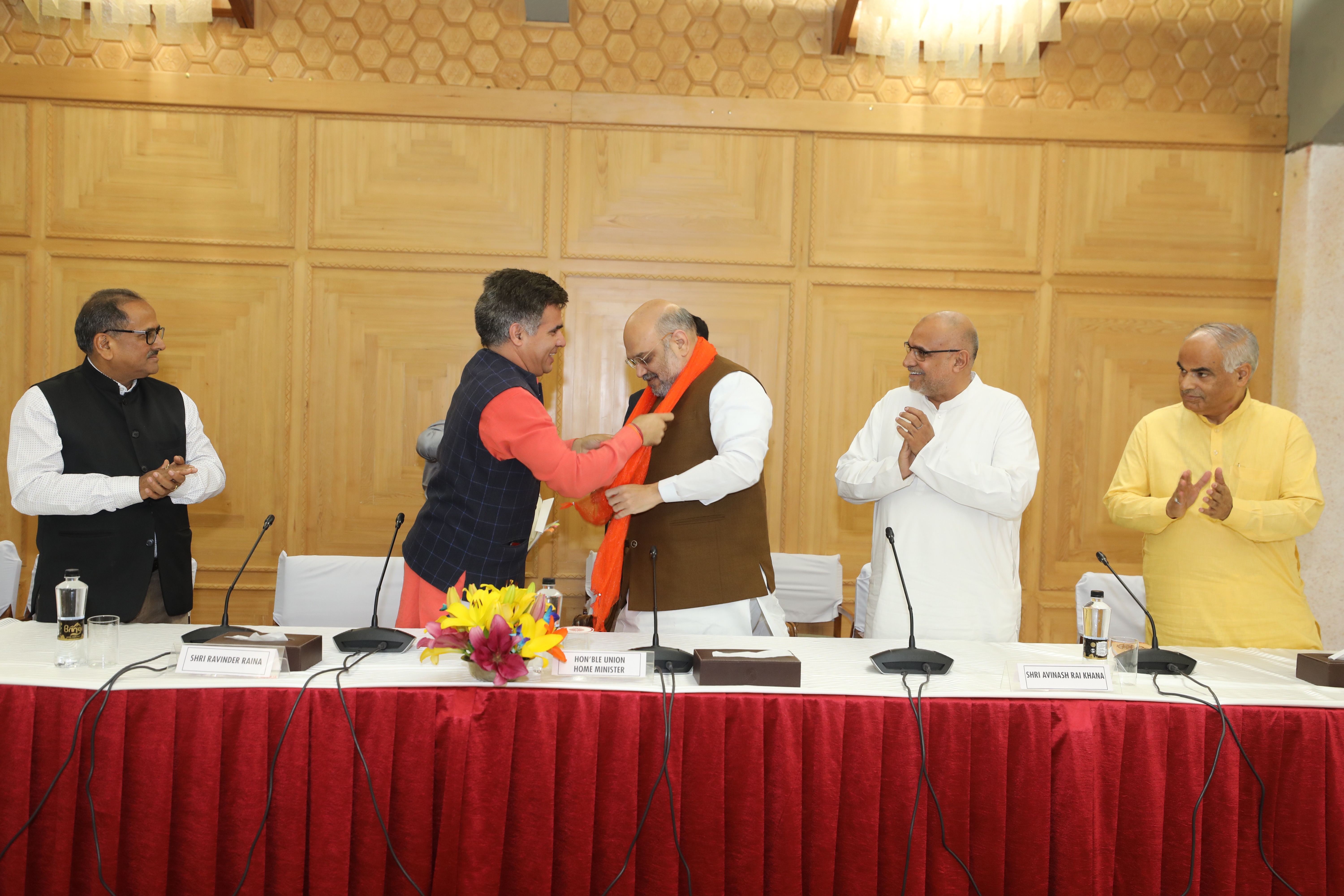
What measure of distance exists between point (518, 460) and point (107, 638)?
3.40 ft

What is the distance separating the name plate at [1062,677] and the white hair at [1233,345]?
49.2 inches

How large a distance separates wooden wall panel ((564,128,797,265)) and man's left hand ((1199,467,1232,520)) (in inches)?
102

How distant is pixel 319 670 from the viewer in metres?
2.12

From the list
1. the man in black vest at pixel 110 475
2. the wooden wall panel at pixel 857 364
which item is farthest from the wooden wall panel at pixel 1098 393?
the man in black vest at pixel 110 475

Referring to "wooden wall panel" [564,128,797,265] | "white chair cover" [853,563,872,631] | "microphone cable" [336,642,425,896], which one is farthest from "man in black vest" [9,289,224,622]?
"wooden wall panel" [564,128,797,265]

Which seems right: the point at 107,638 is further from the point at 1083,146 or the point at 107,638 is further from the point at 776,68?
the point at 1083,146

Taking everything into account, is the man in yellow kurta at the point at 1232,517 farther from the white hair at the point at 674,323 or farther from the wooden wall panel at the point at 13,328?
the wooden wall panel at the point at 13,328

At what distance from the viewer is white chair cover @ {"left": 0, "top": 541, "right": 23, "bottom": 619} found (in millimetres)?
3471

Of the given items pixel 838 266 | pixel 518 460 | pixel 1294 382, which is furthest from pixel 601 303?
pixel 1294 382

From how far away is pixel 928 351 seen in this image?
286 cm

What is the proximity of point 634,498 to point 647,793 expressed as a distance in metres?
0.84

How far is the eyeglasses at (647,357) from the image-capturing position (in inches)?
108

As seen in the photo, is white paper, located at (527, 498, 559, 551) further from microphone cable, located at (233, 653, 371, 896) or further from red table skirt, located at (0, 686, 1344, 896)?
microphone cable, located at (233, 653, 371, 896)

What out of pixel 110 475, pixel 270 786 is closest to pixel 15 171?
pixel 110 475
